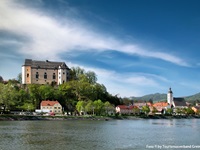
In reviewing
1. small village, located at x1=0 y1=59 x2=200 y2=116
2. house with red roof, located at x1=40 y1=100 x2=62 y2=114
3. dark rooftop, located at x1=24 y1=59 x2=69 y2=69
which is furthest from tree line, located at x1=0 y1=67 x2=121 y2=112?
dark rooftop, located at x1=24 y1=59 x2=69 y2=69

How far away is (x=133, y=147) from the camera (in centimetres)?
3219

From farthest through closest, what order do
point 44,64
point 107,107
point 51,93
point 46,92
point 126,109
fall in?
Result: point 126,109 < point 44,64 < point 51,93 < point 107,107 < point 46,92

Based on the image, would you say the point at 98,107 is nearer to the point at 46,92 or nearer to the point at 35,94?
the point at 46,92

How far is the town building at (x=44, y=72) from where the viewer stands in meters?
118

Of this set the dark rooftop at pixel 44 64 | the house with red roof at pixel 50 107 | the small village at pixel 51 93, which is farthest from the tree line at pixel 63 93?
the dark rooftop at pixel 44 64

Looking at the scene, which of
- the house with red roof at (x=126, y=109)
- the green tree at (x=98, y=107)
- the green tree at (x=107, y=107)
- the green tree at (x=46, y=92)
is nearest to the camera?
the green tree at (x=98, y=107)

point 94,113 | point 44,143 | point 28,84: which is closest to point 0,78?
point 28,84

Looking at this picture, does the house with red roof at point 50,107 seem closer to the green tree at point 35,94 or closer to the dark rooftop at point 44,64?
the green tree at point 35,94

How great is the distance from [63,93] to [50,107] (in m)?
9.46

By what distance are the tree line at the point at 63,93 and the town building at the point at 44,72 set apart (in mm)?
3333

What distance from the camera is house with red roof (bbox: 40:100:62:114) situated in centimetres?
10538

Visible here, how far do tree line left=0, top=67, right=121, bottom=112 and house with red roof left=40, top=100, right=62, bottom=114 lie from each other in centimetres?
263

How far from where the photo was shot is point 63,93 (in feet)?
374

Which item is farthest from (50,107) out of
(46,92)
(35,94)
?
(35,94)
